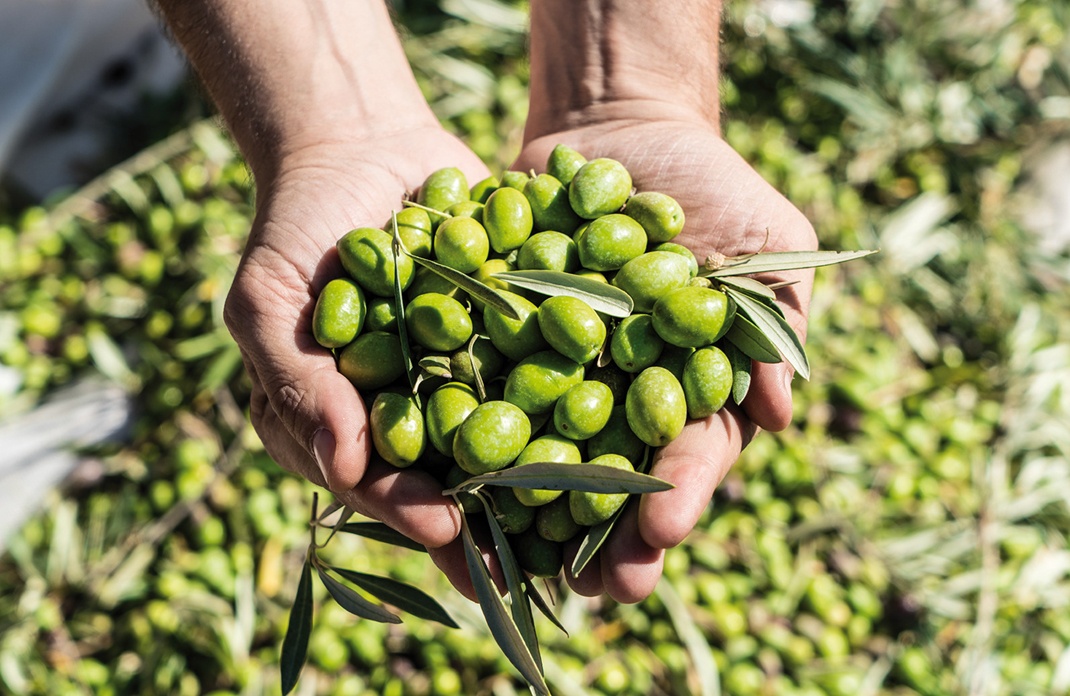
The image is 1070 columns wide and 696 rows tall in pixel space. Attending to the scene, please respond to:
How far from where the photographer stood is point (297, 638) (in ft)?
7.34

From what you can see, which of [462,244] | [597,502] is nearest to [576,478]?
[597,502]

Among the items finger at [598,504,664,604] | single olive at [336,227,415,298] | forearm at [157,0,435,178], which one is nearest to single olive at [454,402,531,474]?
finger at [598,504,664,604]

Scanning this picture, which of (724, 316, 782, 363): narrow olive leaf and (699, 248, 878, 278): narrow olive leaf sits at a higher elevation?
(699, 248, 878, 278): narrow olive leaf

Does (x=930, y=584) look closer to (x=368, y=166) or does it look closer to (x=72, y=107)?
(x=368, y=166)

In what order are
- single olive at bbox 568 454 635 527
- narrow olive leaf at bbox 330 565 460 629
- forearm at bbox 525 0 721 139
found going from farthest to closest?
forearm at bbox 525 0 721 139
narrow olive leaf at bbox 330 565 460 629
single olive at bbox 568 454 635 527

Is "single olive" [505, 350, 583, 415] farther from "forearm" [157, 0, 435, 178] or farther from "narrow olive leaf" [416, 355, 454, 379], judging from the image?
"forearm" [157, 0, 435, 178]

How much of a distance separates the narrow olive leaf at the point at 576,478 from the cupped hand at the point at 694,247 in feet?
0.62

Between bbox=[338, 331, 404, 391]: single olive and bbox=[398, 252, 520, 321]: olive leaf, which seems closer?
bbox=[398, 252, 520, 321]: olive leaf

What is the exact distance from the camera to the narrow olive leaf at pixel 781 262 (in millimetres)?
2082

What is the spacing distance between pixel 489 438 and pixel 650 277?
590mm

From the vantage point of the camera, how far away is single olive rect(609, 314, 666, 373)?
199 centimetres

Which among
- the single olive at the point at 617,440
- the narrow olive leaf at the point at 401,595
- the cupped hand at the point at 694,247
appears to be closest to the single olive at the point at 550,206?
the cupped hand at the point at 694,247

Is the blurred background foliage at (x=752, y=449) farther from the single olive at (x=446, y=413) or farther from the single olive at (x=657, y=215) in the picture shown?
the single olive at (x=657, y=215)

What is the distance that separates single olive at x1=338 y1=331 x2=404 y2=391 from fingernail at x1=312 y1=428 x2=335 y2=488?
19 cm
